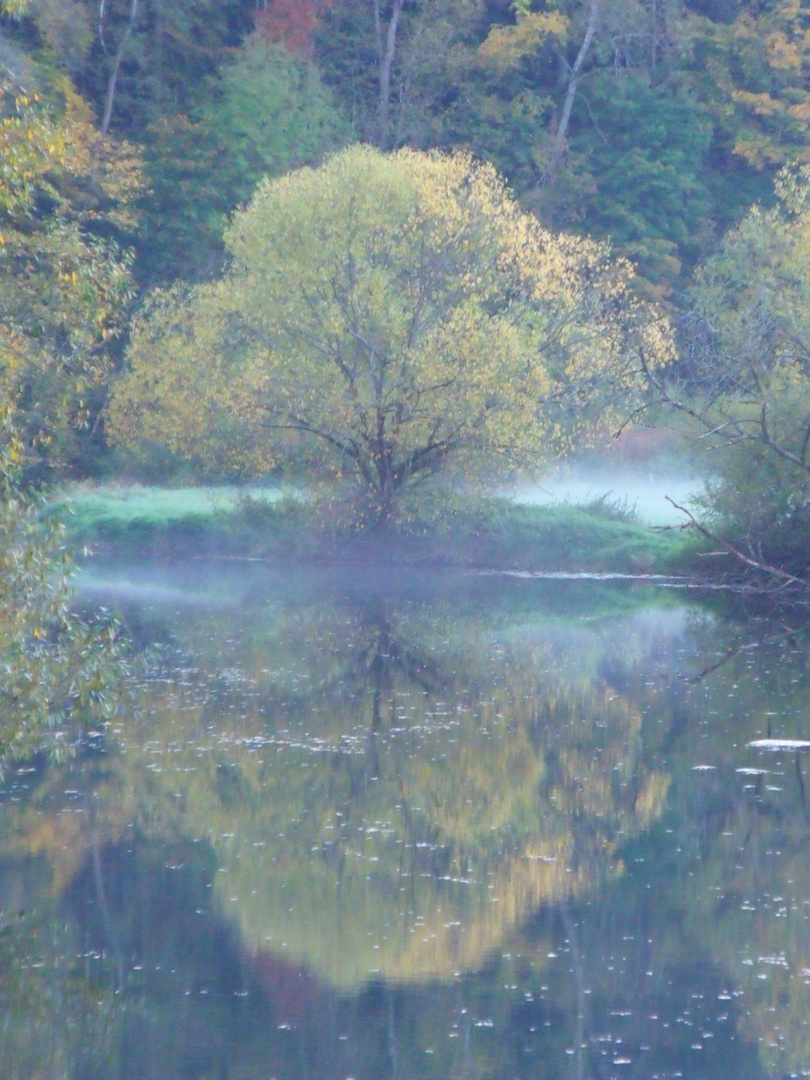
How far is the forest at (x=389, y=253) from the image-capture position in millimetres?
12016

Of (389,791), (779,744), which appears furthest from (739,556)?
(389,791)

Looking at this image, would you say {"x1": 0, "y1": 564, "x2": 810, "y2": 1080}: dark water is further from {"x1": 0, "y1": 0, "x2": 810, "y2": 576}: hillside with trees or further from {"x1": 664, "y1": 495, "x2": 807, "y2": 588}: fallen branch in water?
{"x1": 0, "y1": 0, "x2": 810, "y2": 576}: hillside with trees

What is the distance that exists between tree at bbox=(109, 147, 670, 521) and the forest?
6 centimetres

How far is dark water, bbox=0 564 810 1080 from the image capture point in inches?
274

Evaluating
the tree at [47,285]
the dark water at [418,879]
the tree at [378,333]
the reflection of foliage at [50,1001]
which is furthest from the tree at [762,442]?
the reflection of foliage at [50,1001]

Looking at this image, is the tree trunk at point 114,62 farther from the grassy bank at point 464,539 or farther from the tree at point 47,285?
the tree at point 47,285

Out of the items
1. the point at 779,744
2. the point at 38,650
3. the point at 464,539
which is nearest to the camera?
the point at 38,650

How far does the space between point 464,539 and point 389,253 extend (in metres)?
5.52

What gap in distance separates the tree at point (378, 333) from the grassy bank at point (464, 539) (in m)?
0.85

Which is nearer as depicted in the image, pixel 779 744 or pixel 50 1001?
pixel 50 1001

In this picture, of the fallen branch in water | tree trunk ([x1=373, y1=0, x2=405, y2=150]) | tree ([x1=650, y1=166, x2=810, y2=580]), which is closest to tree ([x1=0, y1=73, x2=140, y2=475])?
the fallen branch in water

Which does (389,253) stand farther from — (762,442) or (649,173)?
(649,173)

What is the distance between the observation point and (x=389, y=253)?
26.4m

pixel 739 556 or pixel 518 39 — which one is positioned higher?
pixel 518 39
